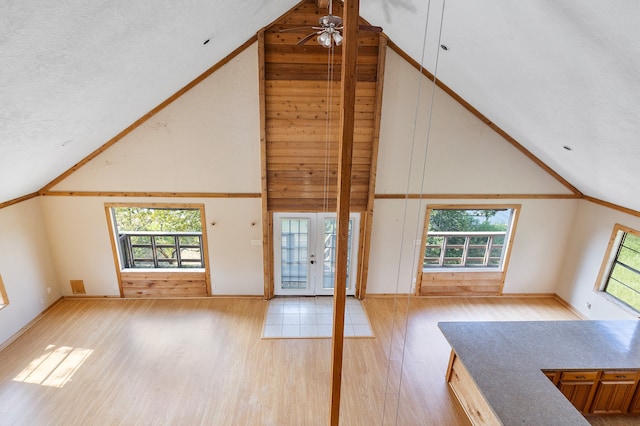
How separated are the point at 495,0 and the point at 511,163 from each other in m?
3.72

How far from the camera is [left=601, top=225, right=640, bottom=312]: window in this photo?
5.08 meters

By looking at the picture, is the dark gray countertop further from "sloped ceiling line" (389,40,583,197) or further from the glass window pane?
"sloped ceiling line" (389,40,583,197)

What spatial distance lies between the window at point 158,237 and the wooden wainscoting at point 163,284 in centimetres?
19

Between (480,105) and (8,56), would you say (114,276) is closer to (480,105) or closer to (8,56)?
(8,56)

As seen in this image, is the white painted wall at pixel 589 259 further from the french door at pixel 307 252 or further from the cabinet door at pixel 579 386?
the french door at pixel 307 252

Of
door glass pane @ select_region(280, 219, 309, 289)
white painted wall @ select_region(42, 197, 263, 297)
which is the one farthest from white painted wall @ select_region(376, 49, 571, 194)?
white painted wall @ select_region(42, 197, 263, 297)

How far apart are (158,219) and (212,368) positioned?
2.84 m

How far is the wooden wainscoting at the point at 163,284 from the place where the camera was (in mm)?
5965

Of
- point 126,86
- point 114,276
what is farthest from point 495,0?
point 114,276

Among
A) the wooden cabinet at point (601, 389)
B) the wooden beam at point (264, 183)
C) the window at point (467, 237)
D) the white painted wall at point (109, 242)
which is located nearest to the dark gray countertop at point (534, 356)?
the wooden cabinet at point (601, 389)

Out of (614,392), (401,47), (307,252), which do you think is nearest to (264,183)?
(307,252)

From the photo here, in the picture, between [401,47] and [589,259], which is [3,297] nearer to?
[401,47]

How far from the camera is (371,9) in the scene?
14.4ft

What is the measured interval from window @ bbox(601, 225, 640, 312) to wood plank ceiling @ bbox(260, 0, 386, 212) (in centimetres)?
406
